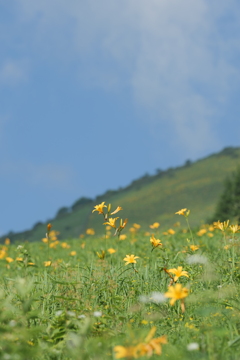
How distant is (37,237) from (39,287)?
6426 centimetres

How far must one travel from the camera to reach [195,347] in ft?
10.9

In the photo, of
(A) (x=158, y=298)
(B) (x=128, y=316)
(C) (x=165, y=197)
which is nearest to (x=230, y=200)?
(C) (x=165, y=197)

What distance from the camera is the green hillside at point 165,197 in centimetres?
5655

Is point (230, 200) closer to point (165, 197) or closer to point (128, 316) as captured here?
point (165, 197)

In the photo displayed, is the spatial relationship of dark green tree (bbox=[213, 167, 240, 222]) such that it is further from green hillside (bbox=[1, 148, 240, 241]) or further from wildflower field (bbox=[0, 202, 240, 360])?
wildflower field (bbox=[0, 202, 240, 360])

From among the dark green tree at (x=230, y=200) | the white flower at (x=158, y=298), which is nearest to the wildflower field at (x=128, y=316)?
the white flower at (x=158, y=298)

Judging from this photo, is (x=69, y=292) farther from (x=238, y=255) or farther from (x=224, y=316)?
(x=238, y=255)

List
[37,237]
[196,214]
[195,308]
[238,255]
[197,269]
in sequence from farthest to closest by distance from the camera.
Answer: [37,237] → [196,214] → [238,255] → [197,269] → [195,308]

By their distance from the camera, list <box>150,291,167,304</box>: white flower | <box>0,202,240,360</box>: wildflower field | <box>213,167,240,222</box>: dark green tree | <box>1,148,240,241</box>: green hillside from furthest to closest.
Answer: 1. <box>1,148,240,241</box>: green hillside
2. <box>213,167,240,222</box>: dark green tree
3. <box>150,291,167,304</box>: white flower
4. <box>0,202,240,360</box>: wildflower field

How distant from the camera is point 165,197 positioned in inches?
2468

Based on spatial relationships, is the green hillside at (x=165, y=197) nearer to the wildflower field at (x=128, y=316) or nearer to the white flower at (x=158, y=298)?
the wildflower field at (x=128, y=316)

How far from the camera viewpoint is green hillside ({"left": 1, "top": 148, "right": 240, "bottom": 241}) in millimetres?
56553

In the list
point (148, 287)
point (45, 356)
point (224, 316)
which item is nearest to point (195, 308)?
point (224, 316)

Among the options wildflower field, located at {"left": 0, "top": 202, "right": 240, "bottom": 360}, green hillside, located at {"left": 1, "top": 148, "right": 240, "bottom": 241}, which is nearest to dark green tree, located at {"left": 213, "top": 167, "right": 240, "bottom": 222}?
green hillside, located at {"left": 1, "top": 148, "right": 240, "bottom": 241}
